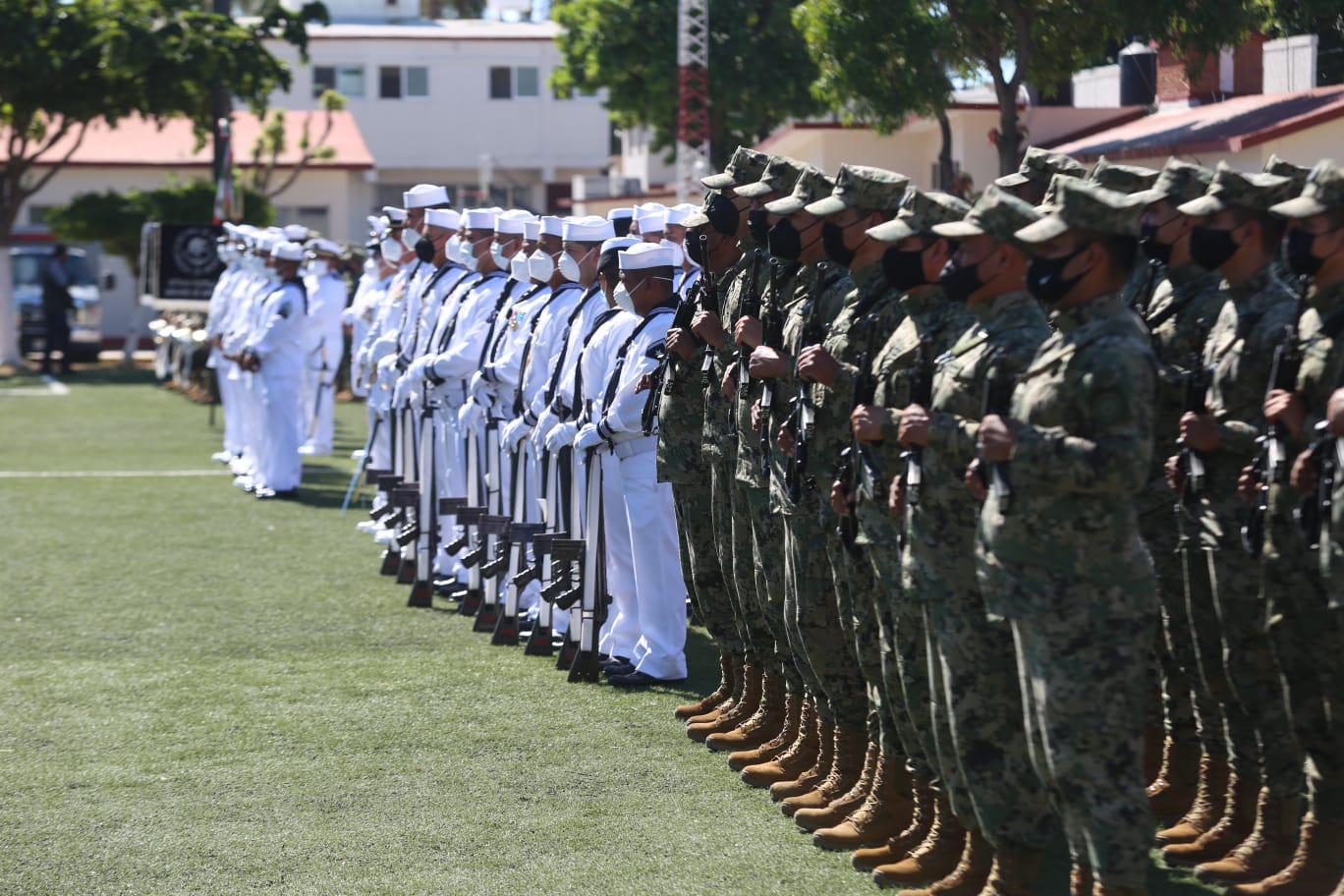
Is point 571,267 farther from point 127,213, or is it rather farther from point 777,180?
point 127,213

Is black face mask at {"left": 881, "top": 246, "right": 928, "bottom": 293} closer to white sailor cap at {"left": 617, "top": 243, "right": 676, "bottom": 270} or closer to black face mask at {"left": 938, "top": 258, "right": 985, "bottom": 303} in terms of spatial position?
black face mask at {"left": 938, "top": 258, "right": 985, "bottom": 303}

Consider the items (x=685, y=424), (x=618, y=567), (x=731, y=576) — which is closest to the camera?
(x=731, y=576)

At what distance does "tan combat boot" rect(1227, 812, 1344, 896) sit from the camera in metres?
5.63

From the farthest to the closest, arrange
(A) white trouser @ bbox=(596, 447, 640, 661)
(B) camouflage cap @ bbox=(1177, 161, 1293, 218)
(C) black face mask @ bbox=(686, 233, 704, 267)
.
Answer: (A) white trouser @ bbox=(596, 447, 640, 661), (C) black face mask @ bbox=(686, 233, 704, 267), (B) camouflage cap @ bbox=(1177, 161, 1293, 218)

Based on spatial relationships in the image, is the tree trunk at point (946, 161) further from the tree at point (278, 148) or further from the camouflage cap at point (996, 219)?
the tree at point (278, 148)

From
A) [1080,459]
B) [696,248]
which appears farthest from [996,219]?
[696,248]

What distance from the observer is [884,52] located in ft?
57.1

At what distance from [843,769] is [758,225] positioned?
2.05 meters

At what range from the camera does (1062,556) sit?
203 inches

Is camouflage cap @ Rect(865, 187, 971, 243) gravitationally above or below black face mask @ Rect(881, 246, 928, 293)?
above

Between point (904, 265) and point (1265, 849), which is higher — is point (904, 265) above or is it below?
above

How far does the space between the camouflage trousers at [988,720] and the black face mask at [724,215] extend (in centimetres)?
261

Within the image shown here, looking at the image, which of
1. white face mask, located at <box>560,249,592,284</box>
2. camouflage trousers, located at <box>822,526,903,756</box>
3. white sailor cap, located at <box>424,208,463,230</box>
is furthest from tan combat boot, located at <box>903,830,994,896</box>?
white sailor cap, located at <box>424,208,463,230</box>

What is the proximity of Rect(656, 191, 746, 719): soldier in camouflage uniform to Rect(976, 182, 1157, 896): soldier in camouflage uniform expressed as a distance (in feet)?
10.9
